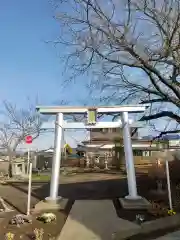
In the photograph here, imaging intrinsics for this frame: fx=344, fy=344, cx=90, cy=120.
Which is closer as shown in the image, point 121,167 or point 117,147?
point 121,167

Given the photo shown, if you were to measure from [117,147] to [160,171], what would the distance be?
2067 centimetres

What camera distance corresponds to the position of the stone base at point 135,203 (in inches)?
455

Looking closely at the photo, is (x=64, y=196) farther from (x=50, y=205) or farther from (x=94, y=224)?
(x=94, y=224)

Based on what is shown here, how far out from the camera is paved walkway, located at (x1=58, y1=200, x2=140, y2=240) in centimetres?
813

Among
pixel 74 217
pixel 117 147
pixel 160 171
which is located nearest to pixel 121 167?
pixel 117 147

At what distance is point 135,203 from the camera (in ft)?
39.0

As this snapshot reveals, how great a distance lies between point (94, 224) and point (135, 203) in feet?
9.84

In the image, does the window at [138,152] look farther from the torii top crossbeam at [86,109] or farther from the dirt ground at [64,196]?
the torii top crossbeam at [86,109]

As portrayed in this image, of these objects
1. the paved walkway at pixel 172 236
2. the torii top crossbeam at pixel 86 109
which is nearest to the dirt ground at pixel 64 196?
the paved walkway at pixel 172 236

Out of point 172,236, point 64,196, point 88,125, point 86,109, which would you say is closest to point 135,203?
point 172,236

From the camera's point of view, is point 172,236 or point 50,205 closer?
point 172,236

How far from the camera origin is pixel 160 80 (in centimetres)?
1501

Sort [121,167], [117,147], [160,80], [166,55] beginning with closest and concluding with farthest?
[166,55], [160,80], [121,167], [117,147]

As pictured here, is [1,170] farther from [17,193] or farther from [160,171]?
[160,171]
